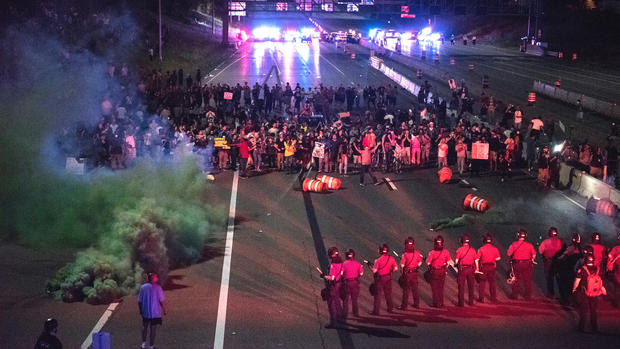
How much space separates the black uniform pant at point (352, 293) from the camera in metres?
13.9

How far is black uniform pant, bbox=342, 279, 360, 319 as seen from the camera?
13.9 meters

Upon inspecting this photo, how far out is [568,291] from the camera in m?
15.0

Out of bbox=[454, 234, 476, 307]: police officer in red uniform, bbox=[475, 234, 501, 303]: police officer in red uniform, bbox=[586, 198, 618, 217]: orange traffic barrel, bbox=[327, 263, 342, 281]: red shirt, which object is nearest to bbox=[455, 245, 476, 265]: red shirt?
bbox=[454, 234, 476, 307]: police officer in red uniform

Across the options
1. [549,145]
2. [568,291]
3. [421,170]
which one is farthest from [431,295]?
[549,145]

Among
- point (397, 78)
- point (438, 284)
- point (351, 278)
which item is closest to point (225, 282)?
point (351, 278)

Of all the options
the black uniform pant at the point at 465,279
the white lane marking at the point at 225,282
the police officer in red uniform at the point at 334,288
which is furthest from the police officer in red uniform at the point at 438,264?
the white lane marking at the point at 225,282

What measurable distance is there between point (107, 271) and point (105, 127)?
14124 millimetres

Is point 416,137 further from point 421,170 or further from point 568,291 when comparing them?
point 568,291

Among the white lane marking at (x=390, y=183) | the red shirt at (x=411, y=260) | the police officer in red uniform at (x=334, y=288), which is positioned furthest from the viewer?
the white lane marking at (x=390, y=183)

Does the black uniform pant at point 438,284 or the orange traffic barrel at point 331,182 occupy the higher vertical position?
the black uniform pant at point 438,284

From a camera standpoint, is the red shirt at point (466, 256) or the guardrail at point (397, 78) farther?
the guardrail at point (397, 78)

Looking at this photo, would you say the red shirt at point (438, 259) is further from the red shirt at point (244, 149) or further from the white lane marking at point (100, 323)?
the red shirt at point (244, 149)

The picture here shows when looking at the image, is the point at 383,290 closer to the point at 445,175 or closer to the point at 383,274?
the point at 383,274

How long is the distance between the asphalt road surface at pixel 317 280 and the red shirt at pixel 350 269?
82 cm
